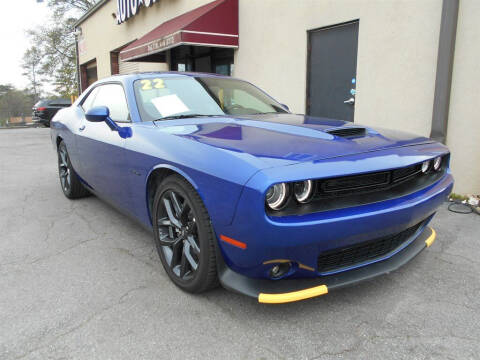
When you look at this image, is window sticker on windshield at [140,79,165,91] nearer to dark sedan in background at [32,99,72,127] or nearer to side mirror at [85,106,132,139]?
side mirror at [85,106,132,139]

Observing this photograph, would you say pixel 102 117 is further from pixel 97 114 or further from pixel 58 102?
pixel 58 102

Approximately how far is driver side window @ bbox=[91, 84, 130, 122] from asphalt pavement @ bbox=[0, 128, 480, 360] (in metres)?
1.07

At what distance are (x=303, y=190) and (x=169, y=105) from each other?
1.50 m

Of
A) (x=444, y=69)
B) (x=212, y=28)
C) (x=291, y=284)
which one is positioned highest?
(x=212, y=28)

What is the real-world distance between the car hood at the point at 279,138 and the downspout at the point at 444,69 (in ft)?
7.74

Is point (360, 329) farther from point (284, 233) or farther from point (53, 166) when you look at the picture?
point (53, 166)

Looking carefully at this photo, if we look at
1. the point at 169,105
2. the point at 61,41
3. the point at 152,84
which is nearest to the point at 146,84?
the point at 152,84

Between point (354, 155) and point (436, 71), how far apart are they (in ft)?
11.2

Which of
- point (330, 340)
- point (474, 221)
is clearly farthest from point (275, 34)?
point (330, 340)

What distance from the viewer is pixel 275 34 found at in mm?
7082

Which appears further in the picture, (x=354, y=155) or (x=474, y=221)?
(x=474, y=221)

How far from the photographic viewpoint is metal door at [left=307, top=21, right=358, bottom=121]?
582 cm

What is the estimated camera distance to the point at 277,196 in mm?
1775

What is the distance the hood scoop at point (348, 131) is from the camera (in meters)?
2.27
